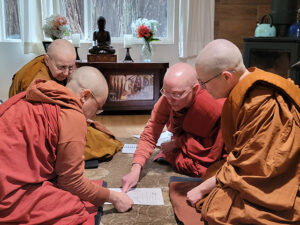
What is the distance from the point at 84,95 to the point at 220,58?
2.00 ft

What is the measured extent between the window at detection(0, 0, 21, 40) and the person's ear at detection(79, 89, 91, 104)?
383 centimetres

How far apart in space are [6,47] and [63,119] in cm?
382

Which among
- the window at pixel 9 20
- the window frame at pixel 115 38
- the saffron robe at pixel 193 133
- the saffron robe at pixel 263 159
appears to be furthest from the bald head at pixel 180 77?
the window at pixel 9 20

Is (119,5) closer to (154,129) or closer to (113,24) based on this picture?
(113,24)

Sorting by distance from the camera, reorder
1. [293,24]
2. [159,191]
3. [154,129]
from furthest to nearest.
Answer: [293,24] → [154,129] → [159,191]

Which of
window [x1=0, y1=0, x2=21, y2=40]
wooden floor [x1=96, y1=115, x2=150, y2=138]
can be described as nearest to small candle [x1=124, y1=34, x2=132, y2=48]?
wooden floor [x1=96, y1=115, x2=150, y2=138]

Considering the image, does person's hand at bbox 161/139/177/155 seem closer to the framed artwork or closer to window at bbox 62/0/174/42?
the framed artwork

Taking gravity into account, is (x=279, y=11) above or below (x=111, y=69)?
above

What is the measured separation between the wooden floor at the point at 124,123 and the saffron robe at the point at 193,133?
3.64 ft

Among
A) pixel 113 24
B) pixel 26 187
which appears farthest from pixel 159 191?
pixel 113 24

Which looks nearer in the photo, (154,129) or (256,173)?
(256,173)

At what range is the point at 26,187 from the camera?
1.29 meters

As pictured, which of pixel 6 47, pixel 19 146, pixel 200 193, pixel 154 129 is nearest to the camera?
pixel 19 146

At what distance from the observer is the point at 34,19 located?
4.40 meters
